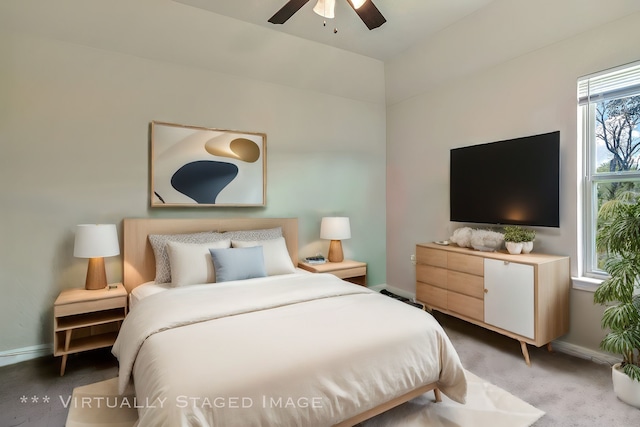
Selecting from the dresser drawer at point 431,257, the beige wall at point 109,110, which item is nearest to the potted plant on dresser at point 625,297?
the dresser drawer at point 431,257

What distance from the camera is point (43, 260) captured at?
8.54 ft

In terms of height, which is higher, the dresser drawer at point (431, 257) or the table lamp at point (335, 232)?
the table lamp at point (335, 232)

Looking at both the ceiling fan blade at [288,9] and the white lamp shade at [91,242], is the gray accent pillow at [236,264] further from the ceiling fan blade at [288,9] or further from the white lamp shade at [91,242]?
the ceiling fan blade at [288,9]

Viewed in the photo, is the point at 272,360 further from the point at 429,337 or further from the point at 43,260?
the point at 43,260

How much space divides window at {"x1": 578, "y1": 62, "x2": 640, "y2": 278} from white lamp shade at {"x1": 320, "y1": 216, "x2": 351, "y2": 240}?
7.08 ft

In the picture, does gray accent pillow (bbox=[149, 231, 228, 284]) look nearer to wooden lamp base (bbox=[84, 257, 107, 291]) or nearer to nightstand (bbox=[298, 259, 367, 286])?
wooden lamp base (bbox=[84, 257, 107, 291])

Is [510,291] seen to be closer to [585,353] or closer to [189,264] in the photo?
[585,353]

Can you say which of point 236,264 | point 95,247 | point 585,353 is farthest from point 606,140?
point 95,247

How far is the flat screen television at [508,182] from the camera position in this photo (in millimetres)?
2643

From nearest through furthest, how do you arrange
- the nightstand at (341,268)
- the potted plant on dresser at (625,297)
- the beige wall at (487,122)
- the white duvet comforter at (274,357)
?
1. the white duvet comforter at (274,357)
2. the potted plant on dresser at (625,297)
3. the beige wall at (487,122)
4. the nightstand at (341,268)

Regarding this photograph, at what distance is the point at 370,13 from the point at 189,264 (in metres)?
2.34

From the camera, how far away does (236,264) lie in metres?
2.67

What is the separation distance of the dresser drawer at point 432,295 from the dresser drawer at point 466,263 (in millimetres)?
297

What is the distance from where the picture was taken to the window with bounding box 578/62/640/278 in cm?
239
